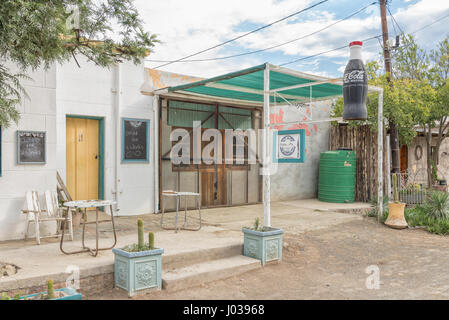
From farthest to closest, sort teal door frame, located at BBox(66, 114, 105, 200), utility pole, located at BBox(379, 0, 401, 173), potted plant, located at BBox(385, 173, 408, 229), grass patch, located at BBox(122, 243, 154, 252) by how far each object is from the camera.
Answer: utility pole, located at BBox(379, 0, 401, 173)
teal door frame, located at BBox(66, 114, 105, 200)
potted plant, located at BBox(385, 173, 408, 229)
grass patch, located at BBox(122, 243, 154, 252)

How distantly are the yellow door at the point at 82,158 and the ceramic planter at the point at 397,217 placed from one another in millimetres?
5959

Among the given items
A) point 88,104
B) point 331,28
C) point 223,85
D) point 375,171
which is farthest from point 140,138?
point 331,28

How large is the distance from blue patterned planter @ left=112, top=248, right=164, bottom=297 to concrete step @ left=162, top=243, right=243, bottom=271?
435 millimetres

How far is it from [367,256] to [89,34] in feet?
15.7

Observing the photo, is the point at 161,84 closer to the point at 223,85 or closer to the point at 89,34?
the point at 223,85

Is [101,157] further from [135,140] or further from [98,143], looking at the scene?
[135,140]

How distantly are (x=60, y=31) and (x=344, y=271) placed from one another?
14.1 ft

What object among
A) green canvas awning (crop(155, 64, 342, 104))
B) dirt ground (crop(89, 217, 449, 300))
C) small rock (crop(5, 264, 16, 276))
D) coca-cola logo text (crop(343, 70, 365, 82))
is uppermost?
green canvas awning (crop(155, 64, 342, 104))

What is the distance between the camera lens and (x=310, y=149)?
37.5 ft

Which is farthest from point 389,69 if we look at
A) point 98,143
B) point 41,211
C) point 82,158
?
point 41,211

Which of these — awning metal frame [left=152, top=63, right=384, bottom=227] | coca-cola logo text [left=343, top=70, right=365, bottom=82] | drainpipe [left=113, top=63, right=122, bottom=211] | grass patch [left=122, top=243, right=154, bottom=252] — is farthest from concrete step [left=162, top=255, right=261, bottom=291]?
drainpipe [left=113, top=63, right=122, bottom=211]

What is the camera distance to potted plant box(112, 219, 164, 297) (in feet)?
13.1

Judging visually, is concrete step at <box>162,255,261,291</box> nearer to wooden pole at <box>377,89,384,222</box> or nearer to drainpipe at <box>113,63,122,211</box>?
drainpipe at <box>113,63,122,211</box>

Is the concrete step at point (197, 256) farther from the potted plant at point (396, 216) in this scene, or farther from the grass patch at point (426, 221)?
the grass patch at point (426, 221)
